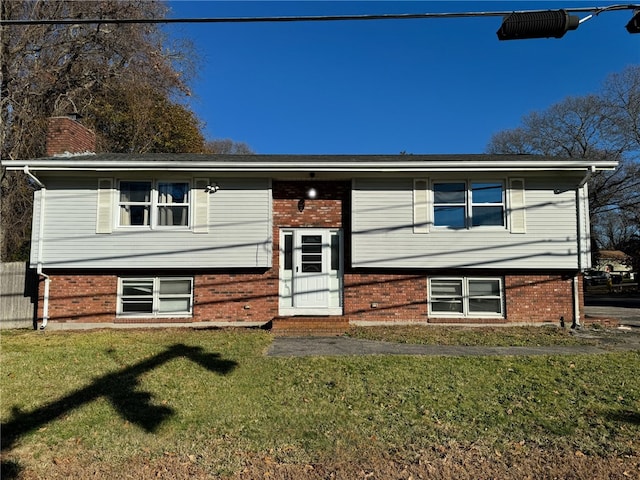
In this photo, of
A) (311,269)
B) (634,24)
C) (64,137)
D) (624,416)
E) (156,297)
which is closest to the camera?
(624,416)

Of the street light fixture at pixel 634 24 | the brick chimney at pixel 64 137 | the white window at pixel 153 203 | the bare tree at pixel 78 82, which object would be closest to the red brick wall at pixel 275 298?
the white window at pixel 153 203

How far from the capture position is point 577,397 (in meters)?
5.23

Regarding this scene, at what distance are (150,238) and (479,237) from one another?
775 centimetres

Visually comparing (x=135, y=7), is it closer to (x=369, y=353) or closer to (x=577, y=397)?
(x=369, y=353)

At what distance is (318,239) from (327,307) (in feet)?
5.45

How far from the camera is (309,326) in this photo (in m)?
9.63

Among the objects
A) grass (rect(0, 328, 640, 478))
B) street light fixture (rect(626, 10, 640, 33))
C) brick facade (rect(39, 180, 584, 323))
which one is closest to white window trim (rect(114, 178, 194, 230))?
brick facade (rect(39, 180, 584, 323))

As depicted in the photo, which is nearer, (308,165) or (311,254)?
(308,165)

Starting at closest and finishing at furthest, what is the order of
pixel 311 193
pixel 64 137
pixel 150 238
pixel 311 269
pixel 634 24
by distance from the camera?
pixel 634 24 → pixel 150 238 → pixel 311 269 → pixel 311 193 → pixel 64 137

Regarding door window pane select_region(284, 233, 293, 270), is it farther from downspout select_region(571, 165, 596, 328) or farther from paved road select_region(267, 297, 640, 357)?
downspout select_region(571, 165, 596, 328)

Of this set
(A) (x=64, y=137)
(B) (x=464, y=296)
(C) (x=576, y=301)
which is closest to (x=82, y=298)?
(A) (x=64, y=137)

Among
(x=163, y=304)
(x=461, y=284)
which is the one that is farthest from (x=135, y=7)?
(x=461, y=284)

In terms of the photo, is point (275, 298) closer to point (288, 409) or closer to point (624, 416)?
point (288, 409)

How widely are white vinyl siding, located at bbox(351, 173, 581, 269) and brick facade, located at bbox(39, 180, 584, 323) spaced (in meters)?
0.40
